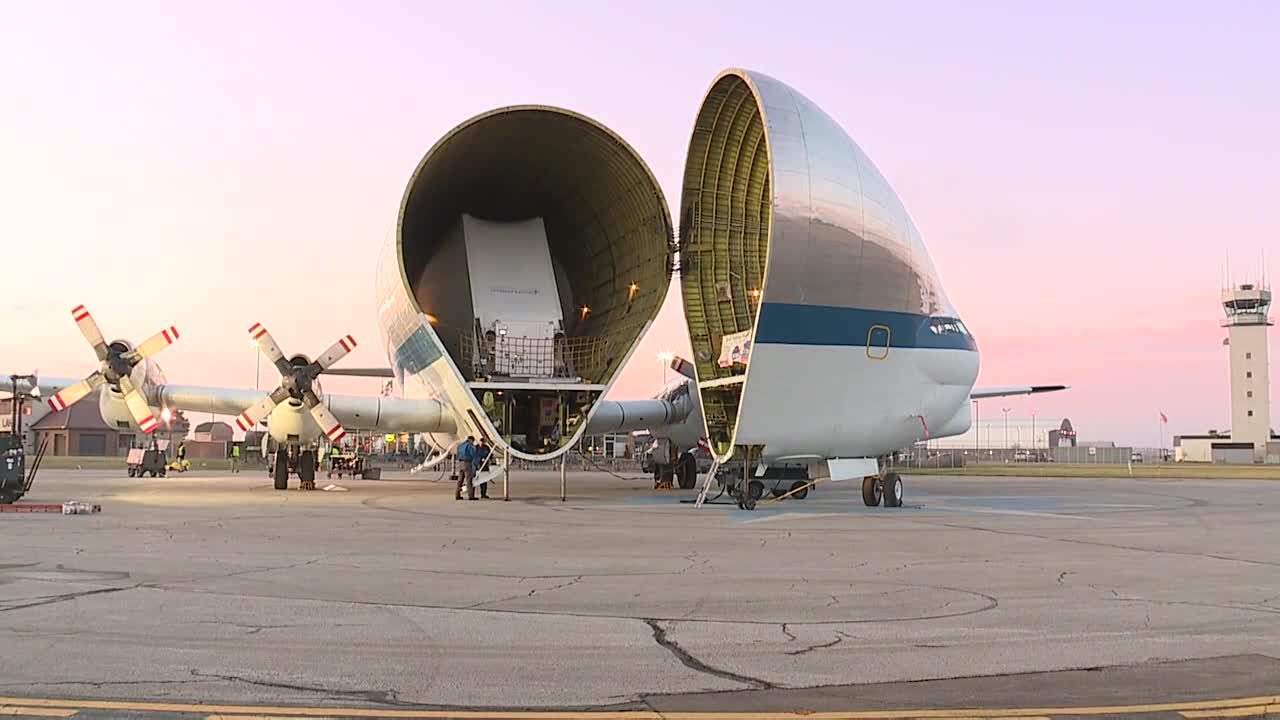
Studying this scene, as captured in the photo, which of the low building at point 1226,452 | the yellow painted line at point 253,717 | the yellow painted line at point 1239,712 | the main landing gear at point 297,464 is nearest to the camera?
the yellow painted line at point 253,717

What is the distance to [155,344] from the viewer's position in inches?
1017

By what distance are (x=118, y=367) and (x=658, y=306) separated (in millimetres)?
13493

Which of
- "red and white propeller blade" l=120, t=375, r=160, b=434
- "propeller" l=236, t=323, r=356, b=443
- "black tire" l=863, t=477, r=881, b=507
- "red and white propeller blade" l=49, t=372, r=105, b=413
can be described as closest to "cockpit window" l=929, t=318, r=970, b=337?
"black tire" l=863, t=477, r=881, b=507

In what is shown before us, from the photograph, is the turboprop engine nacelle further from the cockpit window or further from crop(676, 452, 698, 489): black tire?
the cockpit window

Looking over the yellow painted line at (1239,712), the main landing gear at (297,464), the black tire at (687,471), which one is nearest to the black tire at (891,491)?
the black tire at (687,471)

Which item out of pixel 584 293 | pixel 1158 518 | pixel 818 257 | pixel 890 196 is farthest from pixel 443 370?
pixel 1158 518

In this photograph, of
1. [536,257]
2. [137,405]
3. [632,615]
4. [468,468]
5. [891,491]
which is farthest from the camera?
[536,257]

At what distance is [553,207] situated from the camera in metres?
27.1

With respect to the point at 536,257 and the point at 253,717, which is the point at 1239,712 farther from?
the point at 536,257

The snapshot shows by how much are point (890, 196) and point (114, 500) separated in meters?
16.7

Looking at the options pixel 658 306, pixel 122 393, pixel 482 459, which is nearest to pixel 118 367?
pixel 122 393

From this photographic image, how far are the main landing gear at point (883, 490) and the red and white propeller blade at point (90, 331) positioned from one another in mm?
18481

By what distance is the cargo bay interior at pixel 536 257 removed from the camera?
75.5 feet

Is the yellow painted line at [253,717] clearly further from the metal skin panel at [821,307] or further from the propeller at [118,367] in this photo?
the propeller at [118,367]
